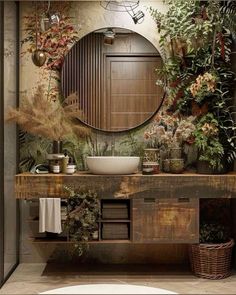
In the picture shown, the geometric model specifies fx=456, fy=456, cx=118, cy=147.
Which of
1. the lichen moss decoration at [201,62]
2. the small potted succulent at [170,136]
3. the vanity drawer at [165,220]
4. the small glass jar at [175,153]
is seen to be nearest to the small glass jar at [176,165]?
the small potted succulent at [170,136]

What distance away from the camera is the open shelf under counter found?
402 cm

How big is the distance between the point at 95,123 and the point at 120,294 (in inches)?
86.1

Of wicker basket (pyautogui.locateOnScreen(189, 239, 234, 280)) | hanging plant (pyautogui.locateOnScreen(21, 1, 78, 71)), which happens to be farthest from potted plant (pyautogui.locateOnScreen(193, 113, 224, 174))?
hanging plant (pyautogui.locateOnScreen(21, 1, 78, 71))

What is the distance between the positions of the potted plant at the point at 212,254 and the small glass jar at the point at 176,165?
0.59 metres

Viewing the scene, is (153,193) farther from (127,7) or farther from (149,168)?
(127,7)

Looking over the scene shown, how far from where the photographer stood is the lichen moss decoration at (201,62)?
4246 millimetres

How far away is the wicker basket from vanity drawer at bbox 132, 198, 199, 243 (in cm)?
14

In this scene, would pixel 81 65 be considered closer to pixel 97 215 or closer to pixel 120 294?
pixel 97 215

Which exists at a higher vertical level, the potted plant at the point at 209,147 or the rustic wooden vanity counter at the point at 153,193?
the potted plant at the point at 209,147

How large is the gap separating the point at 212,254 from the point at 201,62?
5.94 ft

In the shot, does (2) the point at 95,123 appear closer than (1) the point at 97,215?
No

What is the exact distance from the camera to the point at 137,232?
4039 mm

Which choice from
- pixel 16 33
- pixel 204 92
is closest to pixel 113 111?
pixel 204 92

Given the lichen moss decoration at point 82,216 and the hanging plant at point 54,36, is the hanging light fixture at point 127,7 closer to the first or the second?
the hanging plant at point 54,36
